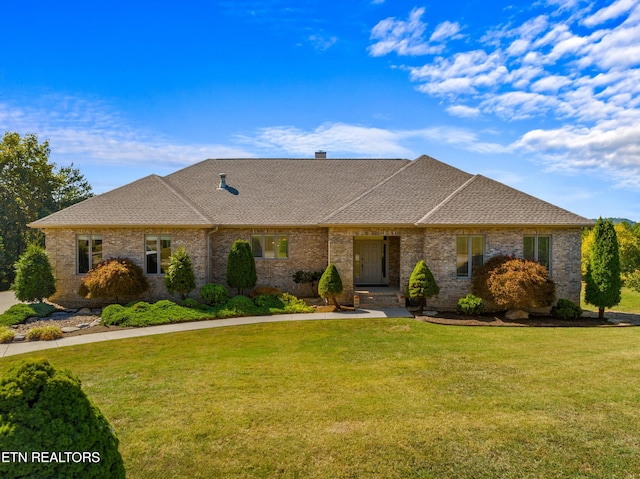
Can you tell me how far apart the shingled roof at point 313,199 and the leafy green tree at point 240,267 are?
153cm

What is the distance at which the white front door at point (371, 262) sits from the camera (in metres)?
19.5

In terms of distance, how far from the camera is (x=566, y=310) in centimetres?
1482

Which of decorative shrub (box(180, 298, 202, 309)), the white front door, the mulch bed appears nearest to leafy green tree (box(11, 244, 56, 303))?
decorative shrub (box(180, 298, 202, 309))

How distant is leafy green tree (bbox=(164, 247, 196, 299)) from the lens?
621 inches

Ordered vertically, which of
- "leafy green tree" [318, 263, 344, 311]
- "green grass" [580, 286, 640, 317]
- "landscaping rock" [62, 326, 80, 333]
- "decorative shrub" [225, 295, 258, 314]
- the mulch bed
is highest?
"leafy green tree" [318, 263, 344, 311]

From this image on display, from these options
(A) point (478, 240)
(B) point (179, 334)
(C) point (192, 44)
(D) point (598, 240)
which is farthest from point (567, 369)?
(C) point (192, 44)

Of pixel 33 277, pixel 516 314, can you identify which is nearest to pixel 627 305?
pixel 516 314

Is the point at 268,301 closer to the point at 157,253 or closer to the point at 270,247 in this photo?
the point at 270,247

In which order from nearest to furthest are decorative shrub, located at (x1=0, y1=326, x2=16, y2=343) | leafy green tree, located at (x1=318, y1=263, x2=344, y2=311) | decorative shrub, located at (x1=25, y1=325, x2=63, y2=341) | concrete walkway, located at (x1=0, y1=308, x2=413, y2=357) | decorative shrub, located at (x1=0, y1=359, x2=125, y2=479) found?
decorative shrub, located at (x1=0, y1=359, x2=125, y2=479) → concrete walkway, located at (x1=0, y1=308, x2=413, y2=357) → decorative shrub, located at (x1=0, y1=326, x2=16, y2=343) → decorative shrub, located at (x1=25, y1=325, x2=63, y2=341) → leafy green tree, located at (x1=318, y1=263, x2=344, y2=311)

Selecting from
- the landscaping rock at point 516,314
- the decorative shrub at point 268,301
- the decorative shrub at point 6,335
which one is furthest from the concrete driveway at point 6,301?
the landscaping rock at point 516,314

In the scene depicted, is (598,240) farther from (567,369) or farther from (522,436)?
(522,436)

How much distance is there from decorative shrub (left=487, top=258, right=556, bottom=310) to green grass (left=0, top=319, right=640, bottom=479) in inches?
110

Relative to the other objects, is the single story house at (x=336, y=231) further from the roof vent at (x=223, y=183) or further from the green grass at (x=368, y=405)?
the green grass at (x=368, y=405)

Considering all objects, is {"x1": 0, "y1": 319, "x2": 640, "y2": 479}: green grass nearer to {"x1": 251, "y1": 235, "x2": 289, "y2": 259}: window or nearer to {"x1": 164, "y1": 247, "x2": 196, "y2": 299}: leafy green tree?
{"x1": 164, "y1": 247, "x2": 196, "y2": 299}: leafy green tree
